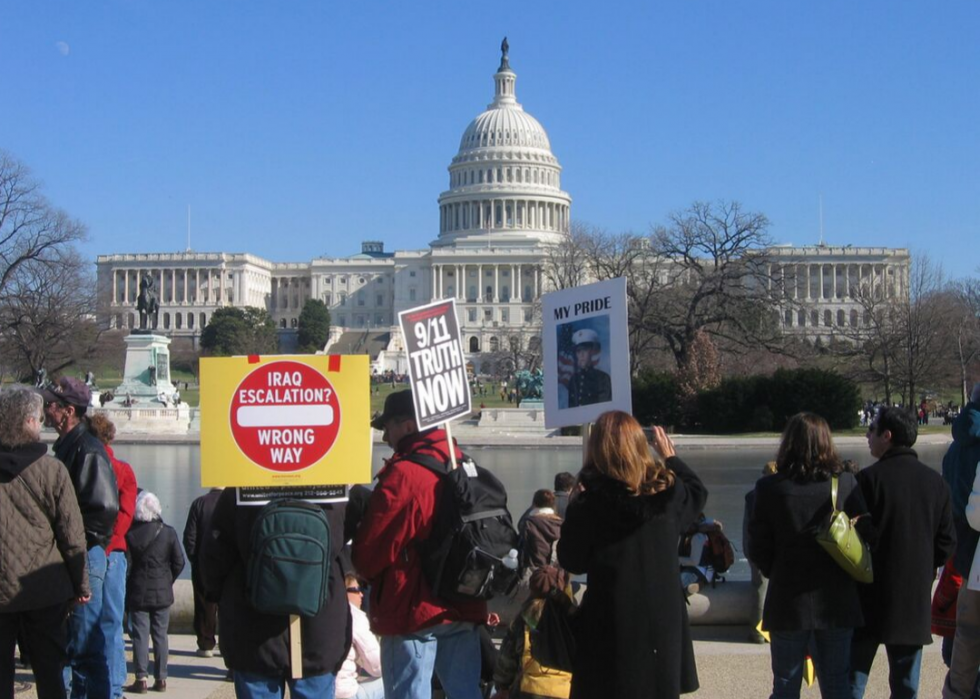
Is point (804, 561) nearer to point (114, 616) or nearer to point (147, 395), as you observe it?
point (114, 616)

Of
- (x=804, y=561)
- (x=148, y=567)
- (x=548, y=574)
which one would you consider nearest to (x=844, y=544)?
(x=804, y=561)

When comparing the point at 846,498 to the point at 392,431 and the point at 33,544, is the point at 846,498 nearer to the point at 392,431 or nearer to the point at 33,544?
the point at 392,431

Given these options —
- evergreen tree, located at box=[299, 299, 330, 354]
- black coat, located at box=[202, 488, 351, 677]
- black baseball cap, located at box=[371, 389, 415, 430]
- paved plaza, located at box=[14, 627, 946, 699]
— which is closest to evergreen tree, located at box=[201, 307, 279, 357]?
evergreen tree, located at box=[299, 299, 330, 354]

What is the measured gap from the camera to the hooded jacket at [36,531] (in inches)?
223

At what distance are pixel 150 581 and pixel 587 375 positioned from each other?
3044mm

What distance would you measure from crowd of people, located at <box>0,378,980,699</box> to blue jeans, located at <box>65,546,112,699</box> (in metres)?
0.01

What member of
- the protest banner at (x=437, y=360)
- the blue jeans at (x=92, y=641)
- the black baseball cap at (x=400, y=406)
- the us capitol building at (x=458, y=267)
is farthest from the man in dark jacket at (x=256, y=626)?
the us capitol building at (x=458, y=267)

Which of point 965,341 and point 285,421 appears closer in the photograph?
point 285,421

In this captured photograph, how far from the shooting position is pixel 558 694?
5.58 m

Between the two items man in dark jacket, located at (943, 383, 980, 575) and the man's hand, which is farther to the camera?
man in dark jacket, located at (943, 383, 980, 575)

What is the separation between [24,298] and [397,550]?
50988 millimetres

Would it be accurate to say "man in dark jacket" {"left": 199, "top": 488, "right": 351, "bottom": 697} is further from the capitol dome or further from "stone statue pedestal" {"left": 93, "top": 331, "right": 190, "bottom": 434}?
the capitol dome

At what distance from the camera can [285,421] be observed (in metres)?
5.44

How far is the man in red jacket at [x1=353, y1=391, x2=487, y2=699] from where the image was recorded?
17.1 ft
